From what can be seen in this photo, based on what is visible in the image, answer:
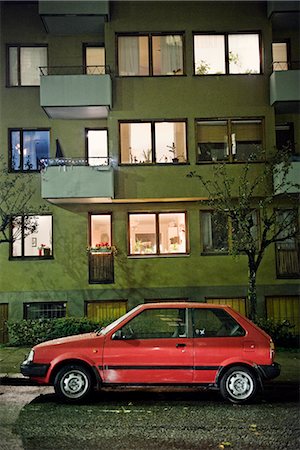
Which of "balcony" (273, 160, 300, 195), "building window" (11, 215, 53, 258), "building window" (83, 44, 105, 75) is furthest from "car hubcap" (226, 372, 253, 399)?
"building window" (83, 44, 105, 75)

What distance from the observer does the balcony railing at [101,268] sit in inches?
686

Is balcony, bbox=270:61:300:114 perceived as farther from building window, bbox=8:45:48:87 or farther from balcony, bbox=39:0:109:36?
building window, bbox=8:45:48:87

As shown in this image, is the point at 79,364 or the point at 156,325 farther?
the point at 156,325

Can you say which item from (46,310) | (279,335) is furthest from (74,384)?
(46,310)

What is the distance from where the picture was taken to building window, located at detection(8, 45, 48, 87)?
18.2m

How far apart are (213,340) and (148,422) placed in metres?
1.84

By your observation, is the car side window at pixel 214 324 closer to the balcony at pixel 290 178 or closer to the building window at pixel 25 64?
the balcony at pixel 290 178

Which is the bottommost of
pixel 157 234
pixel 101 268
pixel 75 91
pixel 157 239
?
pixel 101 268

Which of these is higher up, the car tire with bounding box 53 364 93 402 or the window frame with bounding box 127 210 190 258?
the window frame with bounding box 127 210 190 258

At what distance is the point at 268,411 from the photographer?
855cm

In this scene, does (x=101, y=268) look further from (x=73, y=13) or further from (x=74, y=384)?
(x=74, y=384)

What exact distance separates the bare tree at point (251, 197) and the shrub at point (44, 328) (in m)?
4.80

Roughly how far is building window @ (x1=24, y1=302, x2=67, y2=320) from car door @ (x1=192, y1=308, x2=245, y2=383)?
29.9 ft

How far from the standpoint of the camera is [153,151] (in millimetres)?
17406
